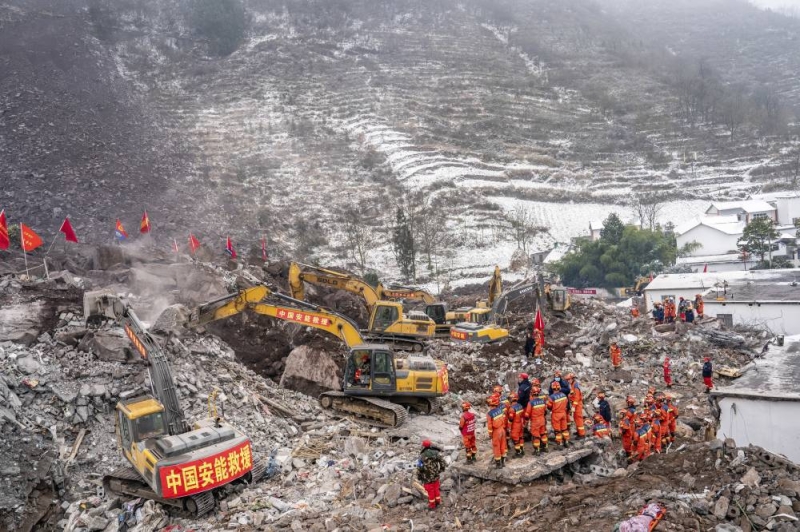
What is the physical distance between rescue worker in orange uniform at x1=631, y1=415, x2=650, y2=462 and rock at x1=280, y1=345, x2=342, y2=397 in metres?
7.47

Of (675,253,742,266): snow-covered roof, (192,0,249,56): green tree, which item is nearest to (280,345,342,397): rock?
(675,253,742,266): snow-covered roof

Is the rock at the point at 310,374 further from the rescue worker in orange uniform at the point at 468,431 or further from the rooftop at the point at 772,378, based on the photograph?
the rooftop at the point at 772,378

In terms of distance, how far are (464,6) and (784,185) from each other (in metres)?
57.9

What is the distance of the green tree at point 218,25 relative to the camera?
71188 mm

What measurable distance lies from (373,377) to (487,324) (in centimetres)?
666

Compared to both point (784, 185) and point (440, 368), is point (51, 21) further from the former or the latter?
point (784, 185)

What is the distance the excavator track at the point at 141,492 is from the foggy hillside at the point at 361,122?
2404 centimetres

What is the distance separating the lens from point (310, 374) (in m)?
15.1

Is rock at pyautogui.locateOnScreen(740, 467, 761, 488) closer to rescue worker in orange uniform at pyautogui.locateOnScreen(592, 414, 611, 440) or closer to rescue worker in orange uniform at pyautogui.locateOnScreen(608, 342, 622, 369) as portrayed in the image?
rescue worker in orange uniform at pyautogui.locateOnScreen(592, 414, 611, 440)

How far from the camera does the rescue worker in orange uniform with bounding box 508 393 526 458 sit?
9641 millimetres

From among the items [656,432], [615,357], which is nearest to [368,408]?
[656,432]

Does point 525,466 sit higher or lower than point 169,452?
lower

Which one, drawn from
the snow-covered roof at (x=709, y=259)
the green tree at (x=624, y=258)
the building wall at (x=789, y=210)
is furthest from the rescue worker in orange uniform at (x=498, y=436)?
the building wall at (x=789, y=210)

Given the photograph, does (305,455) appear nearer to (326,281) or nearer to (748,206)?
(326,281)
